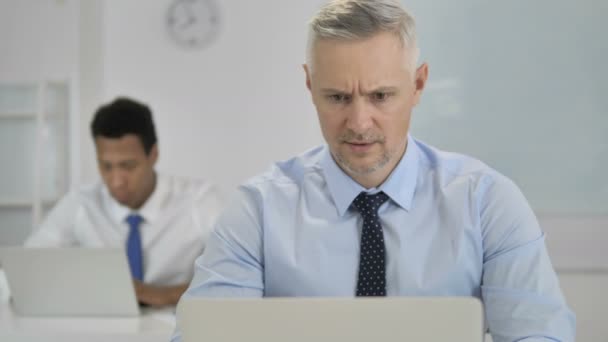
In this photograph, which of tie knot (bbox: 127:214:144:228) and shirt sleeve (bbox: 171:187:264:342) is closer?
shirt sleeve (bbox: 171:187:264:342)

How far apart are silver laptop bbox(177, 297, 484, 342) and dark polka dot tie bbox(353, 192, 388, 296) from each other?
2.01 ft

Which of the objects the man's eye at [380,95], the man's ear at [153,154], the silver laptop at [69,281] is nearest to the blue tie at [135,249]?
the man's ear at [153,154]

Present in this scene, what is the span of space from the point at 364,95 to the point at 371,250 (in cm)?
33

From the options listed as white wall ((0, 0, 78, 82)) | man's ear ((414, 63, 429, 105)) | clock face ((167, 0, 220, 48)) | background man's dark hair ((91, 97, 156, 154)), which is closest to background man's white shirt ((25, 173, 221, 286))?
background man's dark hair ((91, 97, 156, 154))

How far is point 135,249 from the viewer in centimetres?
312

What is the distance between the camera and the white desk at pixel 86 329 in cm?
200

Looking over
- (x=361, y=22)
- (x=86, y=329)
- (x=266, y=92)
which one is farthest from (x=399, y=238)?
(x=266, y=92)

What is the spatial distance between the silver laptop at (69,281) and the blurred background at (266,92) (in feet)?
6.86

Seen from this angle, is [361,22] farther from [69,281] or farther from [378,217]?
[69,281]

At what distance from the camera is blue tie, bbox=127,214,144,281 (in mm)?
3102

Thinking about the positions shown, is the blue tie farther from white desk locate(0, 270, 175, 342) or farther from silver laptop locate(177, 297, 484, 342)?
silver laptop locate(177, 297, 484, 342)

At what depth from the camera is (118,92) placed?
4699 millimetres

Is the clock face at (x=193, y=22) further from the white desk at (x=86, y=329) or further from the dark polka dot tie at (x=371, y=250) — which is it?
the dark polka dot tie at (x=371, y=250)

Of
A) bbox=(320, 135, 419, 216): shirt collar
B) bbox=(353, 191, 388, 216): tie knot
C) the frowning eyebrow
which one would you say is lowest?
bbox=(353, 191, 388, 216): tie knot
